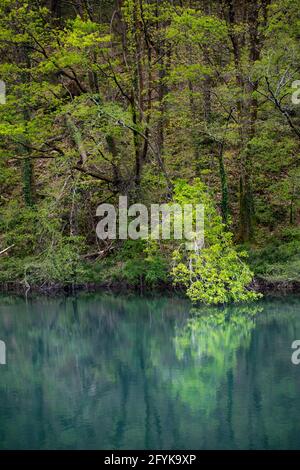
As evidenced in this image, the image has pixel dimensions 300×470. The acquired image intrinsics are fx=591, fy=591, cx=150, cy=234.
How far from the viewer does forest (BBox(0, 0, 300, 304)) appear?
56.3ft

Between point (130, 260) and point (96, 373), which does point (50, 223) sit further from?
point (96, 373)

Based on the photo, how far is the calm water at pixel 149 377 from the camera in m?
7.23

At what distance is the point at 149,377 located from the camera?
1016cm

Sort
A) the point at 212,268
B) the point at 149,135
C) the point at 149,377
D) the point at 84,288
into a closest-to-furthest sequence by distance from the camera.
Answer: the point at 149,377
the point at 212,268
the point at 84,288
the point at 149,135

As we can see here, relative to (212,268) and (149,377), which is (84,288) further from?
(149,377)

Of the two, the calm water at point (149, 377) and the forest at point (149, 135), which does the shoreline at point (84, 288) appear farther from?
the calm water at point (149, 377)

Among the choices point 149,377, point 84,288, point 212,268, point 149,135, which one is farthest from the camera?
point 149,135

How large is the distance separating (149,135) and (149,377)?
12.1 metres

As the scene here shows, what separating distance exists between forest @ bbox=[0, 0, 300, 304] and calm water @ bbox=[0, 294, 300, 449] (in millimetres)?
1782

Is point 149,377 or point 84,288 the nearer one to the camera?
point 149,377

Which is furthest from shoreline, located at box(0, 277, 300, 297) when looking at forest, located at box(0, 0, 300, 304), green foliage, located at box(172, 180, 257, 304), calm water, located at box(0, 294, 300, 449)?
green foliage, located at box(172, 180, 257, 304)

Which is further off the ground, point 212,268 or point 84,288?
point 212,268

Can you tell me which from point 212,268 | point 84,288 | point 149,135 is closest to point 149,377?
point 212,268

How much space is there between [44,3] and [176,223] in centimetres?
1374
